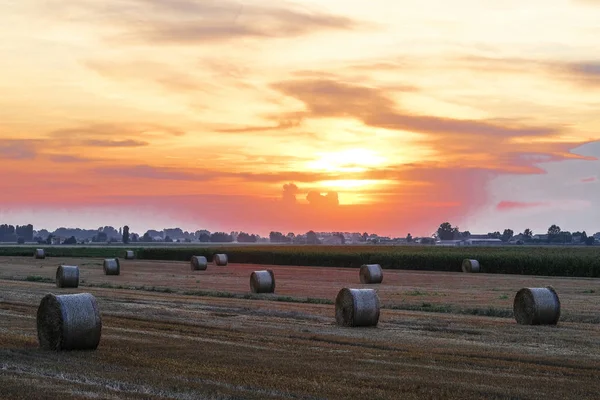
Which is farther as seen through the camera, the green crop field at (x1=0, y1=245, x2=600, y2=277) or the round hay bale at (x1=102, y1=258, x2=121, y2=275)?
the green crop field at (x1=0, y1=245, x2=600, y2=277)

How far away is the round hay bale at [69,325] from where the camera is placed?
19578 millimetres

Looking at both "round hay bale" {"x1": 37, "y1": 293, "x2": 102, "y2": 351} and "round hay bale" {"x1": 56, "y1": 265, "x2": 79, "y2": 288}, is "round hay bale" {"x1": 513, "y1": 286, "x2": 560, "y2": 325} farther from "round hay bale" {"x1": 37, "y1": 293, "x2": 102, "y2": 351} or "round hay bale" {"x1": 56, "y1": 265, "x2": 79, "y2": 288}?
"round hay bale" {"x1": 56, "y1": 265, "x2": 79, "y2": 288}

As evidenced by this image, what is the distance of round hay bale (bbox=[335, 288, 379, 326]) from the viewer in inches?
1013

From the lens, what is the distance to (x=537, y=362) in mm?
18703

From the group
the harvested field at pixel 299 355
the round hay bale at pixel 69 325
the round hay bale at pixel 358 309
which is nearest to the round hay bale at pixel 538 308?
the harvested field at pixel 299 355

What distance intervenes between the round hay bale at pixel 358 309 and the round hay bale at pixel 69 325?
8248mm

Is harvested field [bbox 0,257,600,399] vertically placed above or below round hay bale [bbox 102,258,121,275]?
below

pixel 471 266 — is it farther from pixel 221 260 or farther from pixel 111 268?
pixel 111 268

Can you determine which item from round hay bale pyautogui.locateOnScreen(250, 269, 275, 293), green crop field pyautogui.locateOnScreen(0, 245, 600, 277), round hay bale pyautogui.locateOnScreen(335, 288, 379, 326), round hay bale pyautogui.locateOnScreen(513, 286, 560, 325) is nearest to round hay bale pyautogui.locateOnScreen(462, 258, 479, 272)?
green crop field pyautogui.locateOnScreen(0, 245, 600, 277)

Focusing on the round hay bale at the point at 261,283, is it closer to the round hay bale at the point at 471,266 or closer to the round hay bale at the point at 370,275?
the round hay bale at the point at 370,275

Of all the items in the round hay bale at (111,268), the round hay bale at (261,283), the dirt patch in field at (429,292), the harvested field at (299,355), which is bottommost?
the harvested field at (299,355)

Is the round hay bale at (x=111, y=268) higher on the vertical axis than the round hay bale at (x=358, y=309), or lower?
higher

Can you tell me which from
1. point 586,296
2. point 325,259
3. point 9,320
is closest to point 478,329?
point 9,320

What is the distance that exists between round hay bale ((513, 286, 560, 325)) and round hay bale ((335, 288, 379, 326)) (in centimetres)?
507
